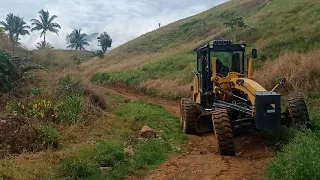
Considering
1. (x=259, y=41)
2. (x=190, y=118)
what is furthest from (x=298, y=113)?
(x=259, y=41)

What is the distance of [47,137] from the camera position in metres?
9.36

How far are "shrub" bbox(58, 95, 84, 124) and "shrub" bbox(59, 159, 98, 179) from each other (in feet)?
14.1

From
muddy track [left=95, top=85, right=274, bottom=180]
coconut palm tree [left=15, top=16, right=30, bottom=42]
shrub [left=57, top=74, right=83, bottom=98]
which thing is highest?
coconut palm tree [left=15, top=16, right=30, bottom=42]

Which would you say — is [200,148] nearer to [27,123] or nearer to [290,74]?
[27,123]

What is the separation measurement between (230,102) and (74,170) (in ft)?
17.9

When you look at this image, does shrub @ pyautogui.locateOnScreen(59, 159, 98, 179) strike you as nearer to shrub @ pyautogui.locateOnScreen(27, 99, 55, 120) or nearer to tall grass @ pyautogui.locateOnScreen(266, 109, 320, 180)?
tall grass @ pyautogui.locateOnScreen(266, 109, 320, 180)

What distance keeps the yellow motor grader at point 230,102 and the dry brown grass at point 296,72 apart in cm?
451

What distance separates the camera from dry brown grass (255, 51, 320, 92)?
49.9 ft

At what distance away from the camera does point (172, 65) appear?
30.0 m

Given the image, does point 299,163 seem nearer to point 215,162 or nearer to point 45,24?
point 215,162

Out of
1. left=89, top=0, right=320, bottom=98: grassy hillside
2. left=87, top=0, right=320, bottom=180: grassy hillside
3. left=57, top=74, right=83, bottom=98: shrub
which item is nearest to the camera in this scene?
left=87, top=0, right=320, bottom=180: grassy hillside

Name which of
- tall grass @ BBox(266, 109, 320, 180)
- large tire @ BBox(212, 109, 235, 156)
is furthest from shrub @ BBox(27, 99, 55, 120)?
tall grass @ BBox(266, 109, 320, 180)

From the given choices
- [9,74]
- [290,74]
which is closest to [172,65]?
[290,74]

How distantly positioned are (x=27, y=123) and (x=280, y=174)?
22.2 feet
